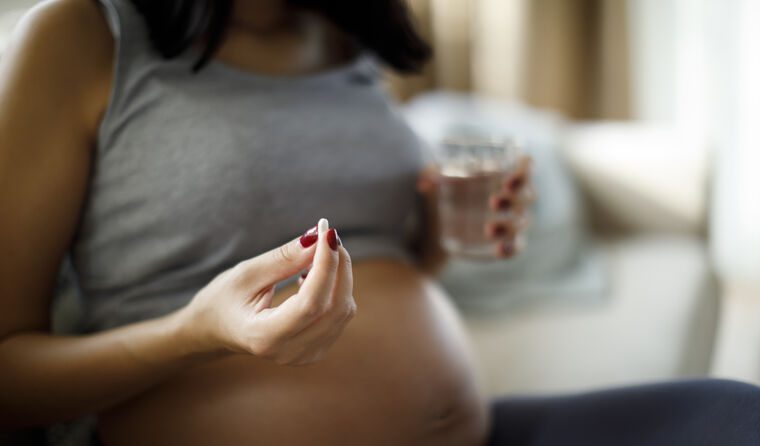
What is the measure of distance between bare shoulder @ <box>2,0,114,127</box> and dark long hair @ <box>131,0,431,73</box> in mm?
59

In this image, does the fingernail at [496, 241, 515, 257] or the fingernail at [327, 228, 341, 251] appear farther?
the fingernail at [496, 241, 515, 257]

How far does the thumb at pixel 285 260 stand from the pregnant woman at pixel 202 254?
2 cm

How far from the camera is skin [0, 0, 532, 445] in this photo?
2.20ft

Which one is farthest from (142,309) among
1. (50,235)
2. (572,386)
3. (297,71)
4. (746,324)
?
(746,324)

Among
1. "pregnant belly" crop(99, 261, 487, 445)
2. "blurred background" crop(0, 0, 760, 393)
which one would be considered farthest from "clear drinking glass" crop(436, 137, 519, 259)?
"blurred background" crop(0, 0, 760, 393)

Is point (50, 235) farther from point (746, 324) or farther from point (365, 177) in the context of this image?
point (746, 324)

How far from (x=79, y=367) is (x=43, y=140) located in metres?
0.22

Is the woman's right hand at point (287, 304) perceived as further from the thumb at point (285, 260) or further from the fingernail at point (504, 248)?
the fingernail at point (504, 248)

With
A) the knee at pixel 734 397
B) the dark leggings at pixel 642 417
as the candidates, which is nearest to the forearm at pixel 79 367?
the dark leggings at pixel 642 417

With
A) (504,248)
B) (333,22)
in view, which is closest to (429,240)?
(504,248)

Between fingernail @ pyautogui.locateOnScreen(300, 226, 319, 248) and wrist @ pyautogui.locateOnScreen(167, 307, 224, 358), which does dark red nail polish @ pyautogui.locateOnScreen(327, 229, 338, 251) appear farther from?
wrist @ pyautogui.locateOnScreen(167, 307, 224, 358)

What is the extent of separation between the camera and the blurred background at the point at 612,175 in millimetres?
1420

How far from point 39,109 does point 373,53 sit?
1.76 ft

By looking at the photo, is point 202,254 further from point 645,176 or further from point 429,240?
point 645,176
